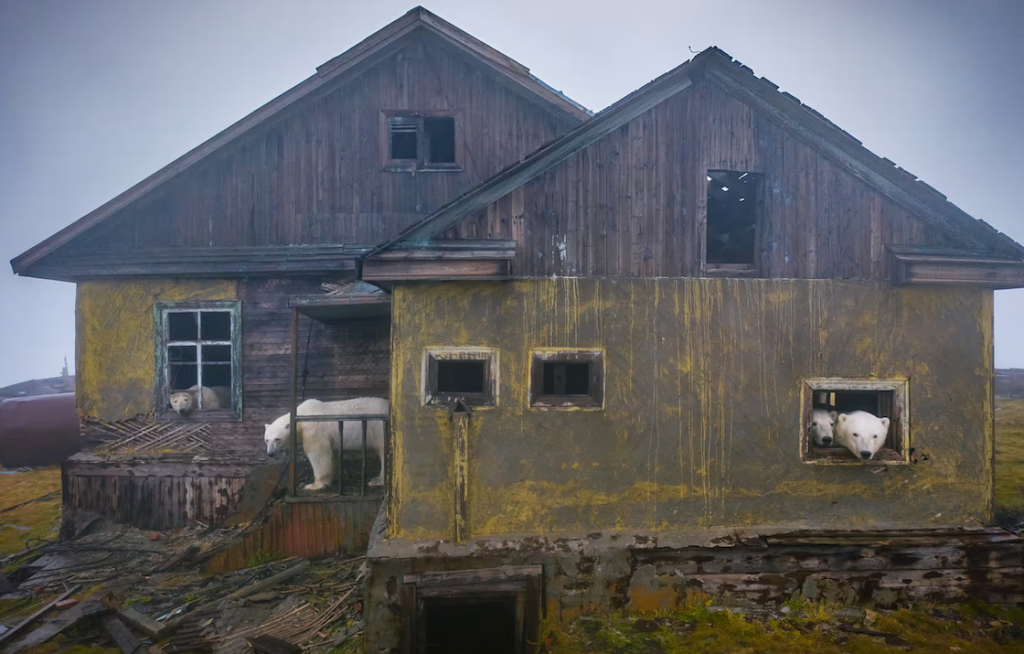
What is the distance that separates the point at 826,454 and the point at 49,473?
17060 millimetres

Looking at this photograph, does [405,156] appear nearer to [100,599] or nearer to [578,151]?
[578,151]

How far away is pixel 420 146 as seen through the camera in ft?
28.5

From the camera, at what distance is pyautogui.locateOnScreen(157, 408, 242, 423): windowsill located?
838 cm

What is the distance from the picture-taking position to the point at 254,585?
618 centimetres

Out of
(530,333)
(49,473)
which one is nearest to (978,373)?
(530,333)

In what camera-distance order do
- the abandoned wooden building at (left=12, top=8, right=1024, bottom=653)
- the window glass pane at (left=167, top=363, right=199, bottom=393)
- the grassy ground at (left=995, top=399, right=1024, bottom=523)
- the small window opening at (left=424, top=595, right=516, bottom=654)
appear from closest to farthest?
1. the abandoned wooden building at (left=12, top=8, right=1024, bottom=653)
2. the small window opening at (left=424, top=595, right=516, bottom=654)
3. the grassy ground at (left=995, top=399, right=1024, bottom=523)
4. the window glass pane at (left=167, top=363, right=199, bottom=393)

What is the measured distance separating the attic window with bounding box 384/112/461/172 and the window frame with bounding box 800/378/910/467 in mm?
6494

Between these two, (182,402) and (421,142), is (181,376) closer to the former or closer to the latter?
(182,402)

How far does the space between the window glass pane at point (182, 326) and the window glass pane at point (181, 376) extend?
0.51m

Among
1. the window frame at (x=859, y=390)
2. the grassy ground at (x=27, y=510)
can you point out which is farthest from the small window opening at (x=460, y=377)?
the grassy ground at (x=27, y=510)

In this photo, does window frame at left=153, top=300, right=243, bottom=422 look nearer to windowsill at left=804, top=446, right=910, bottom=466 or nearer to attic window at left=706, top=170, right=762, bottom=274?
attic window at left=706, top=170, right=762, bottom=274

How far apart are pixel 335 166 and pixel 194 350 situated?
163 inches

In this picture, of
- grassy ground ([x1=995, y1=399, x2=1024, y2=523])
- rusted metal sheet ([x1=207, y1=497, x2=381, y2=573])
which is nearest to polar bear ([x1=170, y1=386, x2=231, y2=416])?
rusted metal sheet ([x1=207, y1=497, x2=381, y2=573])

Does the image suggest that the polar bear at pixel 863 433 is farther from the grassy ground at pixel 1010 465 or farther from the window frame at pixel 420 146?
the window frame at pixel 420 146
